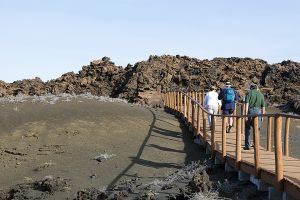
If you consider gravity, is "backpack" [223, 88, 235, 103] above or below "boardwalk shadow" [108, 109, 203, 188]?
above

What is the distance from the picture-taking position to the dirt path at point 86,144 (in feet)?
51.5

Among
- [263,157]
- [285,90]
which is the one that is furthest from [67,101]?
[285,90]

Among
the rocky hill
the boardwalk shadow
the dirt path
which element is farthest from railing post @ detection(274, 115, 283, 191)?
the rocky hill

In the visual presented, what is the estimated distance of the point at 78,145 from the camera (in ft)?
63.1

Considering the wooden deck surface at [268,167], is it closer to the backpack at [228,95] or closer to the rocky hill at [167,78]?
the backpack at [228,95]

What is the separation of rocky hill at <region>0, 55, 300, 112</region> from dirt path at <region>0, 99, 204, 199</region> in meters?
16.7

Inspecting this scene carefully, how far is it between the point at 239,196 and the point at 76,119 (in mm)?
13024

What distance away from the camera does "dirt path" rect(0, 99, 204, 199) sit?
1570 centimetres

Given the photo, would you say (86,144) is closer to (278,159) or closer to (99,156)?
(99,156)

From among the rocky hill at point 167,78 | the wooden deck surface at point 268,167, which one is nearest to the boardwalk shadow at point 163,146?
the wooden deck surface at point 268,167

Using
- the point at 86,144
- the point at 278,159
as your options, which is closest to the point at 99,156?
the point at 86,144

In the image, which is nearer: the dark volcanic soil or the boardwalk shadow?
the dark volcanic soil

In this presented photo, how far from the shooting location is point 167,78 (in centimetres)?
4422

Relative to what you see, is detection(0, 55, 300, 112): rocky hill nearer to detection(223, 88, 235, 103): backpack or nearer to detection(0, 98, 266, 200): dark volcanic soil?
detection(0, 98, 266, 200): dark volcanic soil
